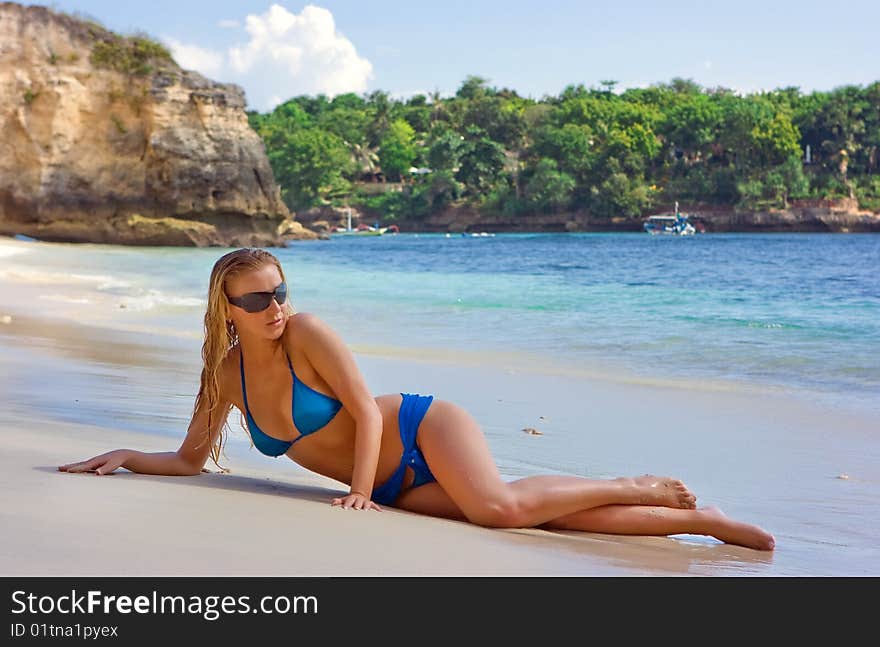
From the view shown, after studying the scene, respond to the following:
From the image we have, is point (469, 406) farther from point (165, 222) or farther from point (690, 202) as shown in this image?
point (690, 202)

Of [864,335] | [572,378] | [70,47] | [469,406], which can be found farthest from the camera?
[70,47]

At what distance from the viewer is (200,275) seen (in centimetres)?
2494

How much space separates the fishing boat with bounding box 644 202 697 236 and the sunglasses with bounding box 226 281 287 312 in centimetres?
8921

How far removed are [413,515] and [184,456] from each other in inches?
40.2

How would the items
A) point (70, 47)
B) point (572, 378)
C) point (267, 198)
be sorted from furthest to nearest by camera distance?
point (267, 198) → point (70, 47) → point (572, 378)

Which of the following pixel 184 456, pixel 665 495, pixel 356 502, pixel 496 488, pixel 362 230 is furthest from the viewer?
pixel 362 230

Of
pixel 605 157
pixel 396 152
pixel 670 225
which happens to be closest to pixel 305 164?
pixel 396 152

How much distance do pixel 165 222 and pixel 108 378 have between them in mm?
37370

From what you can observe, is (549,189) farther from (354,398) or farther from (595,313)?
(354,398)

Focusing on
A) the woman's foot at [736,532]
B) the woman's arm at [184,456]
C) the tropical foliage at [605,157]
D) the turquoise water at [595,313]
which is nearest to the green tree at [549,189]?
the tropical foliage at [605,157]

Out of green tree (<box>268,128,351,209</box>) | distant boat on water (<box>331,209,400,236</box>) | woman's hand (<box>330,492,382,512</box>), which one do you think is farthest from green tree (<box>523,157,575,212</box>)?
woman's hand (<box>330,492,382,512</box>)

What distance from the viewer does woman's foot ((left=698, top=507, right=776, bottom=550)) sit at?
12.6ft

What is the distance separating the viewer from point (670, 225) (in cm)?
9581

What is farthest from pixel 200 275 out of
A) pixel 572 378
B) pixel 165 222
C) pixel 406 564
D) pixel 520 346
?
pixel 406 564
